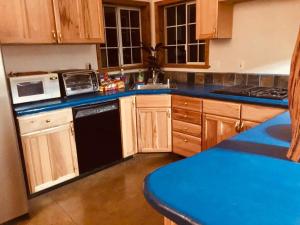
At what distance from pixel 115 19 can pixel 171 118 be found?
5.36 feet

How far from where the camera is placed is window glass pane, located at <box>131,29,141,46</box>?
3861mm

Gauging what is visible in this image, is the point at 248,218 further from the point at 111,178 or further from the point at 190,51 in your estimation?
the point at 190,51

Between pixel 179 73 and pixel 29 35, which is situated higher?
pixel 29 35

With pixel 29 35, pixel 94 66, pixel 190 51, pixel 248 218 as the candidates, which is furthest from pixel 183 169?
pixel 190 51

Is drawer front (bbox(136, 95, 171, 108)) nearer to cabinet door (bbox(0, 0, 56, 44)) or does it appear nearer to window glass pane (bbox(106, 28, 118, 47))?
window glass pane (bbox(106, 28, 118, 47))

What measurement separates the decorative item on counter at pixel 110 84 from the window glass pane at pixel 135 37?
920mm

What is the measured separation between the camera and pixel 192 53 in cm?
359

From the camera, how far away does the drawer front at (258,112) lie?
7.38 ft

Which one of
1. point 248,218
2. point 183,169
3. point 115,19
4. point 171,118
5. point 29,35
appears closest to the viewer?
point 248,218

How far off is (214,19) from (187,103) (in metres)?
0.95

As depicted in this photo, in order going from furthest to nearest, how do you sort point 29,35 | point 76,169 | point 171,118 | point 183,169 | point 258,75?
point 171,118 < point 258,75 < point 76,169 < point 29,35 < point 183,169

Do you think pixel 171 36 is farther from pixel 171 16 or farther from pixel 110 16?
pixel 110 16

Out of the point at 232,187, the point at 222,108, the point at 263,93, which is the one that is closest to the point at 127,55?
the point at 222,108

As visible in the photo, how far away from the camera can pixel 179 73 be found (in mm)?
3674
